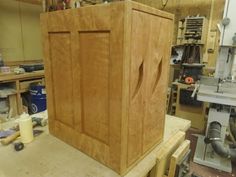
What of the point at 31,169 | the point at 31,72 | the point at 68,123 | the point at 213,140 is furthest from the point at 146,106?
the point at 31,72

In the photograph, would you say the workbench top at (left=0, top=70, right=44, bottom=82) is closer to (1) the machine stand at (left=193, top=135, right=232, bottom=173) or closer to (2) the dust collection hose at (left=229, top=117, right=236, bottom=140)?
(1) the machine stand at (left=193, top=135, right=232, bottom=173)

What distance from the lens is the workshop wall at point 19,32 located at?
2787 mm

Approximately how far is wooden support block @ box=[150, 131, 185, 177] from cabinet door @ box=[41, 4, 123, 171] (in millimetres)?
239

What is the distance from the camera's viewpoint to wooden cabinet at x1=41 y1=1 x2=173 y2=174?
2.09 feet

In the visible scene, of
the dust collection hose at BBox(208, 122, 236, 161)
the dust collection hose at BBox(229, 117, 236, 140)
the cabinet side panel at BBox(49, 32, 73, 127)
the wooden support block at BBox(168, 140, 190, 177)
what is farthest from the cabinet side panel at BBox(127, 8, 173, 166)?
the dust collection hose at BBox(229, 117, 236, 140)

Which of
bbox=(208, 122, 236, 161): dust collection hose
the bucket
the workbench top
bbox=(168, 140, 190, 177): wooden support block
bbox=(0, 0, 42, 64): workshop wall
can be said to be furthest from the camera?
bbox=(0, 0, 42, 64): workshop wall

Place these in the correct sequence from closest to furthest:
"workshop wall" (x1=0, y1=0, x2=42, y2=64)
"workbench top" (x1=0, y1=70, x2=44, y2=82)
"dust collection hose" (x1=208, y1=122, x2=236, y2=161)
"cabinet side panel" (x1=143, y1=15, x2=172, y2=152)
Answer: "cabinet side panel" (x1=143, y1=15, x2=172, y2=152)
"dust collection hose" (x1=208, y1=122, x2=236, y2=161)
"workbench top" (x1=0, y1=70, x2=44, y2=82)
"workshop wall" (x1=0, y1=0, x2=42, y2=64)

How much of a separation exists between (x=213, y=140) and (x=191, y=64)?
148 centimetres

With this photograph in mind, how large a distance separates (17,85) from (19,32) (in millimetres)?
942

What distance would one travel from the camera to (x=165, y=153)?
87cm

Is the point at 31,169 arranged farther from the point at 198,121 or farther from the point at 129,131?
the point at 198,121

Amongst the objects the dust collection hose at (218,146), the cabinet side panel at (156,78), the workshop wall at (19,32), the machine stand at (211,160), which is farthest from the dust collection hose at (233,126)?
the workshop wall at (19,32)

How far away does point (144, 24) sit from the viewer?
0.68 meters

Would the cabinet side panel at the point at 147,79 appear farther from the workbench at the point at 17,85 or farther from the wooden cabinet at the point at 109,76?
the workbench at the point at 17,85
